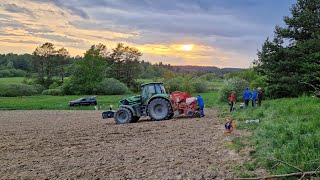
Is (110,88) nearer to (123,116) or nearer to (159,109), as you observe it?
(123,116)

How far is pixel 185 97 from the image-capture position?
22.1 m

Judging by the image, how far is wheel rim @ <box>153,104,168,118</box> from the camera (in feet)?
68.4

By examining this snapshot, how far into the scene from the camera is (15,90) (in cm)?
6481

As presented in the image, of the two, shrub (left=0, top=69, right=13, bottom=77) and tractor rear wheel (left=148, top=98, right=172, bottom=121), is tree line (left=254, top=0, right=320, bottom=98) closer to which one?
tractor rear wheel (left=148, top=98, right=172, bottom=121)

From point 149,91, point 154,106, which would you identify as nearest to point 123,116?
point 154,106

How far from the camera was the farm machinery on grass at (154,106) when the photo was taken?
2088 centimetres

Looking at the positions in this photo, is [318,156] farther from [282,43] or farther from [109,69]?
[109,69]

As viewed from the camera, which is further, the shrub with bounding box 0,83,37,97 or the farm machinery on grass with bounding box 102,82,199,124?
the shrub with bounding box 0,83,37,97

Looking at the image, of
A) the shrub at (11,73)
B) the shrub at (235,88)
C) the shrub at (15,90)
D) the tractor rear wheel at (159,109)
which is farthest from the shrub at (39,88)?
the tractor rear wheel at (159,109)

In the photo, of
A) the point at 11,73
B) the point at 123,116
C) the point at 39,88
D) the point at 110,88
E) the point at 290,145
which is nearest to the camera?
the point at 290,145

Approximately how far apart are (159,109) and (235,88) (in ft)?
63.3

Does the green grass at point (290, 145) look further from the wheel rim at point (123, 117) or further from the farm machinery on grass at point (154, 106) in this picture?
the wheel rim at point (123, 117)

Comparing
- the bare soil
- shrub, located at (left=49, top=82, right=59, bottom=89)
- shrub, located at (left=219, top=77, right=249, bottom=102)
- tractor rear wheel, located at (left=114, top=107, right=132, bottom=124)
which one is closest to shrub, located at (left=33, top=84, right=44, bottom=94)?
shrub, located at (left=49, top=82, right=59, bottom=89)

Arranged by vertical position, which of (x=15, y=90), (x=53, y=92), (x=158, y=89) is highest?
(x=158, y=89)
